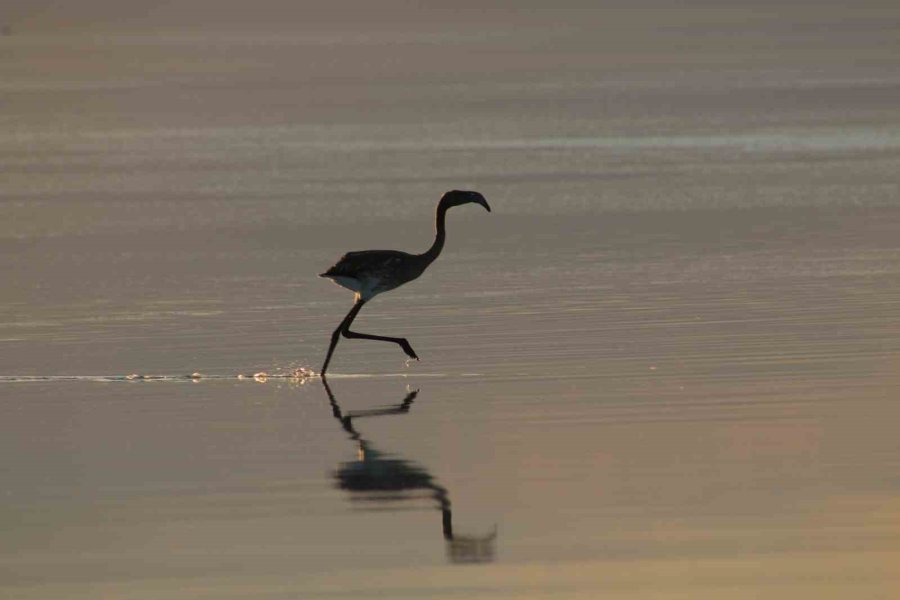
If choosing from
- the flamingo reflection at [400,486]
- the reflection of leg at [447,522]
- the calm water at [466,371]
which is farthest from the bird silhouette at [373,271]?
the reflection of leg at [447,522]

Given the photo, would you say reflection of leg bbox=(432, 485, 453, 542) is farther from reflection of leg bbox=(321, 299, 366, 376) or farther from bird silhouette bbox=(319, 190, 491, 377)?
bird silhouette bbox=(319, 190, 491, 377)

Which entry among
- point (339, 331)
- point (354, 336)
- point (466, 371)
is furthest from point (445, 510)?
point (354, 336)

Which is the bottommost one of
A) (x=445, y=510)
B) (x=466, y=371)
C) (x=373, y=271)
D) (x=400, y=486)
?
(x=445, y=510)

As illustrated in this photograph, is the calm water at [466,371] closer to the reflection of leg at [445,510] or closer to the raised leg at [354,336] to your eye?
the reflection of leg at [445,510]

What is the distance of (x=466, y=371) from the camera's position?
50.1 feet

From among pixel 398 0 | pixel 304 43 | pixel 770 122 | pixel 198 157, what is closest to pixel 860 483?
pixel 198 157

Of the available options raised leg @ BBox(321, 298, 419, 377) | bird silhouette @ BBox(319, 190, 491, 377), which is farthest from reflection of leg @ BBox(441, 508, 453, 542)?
bird silhouette @ BBox(319, 190, 491, 377)

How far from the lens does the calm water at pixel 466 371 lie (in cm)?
1015

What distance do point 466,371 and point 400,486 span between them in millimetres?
3784

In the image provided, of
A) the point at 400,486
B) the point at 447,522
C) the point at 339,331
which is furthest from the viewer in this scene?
the point at 339,331

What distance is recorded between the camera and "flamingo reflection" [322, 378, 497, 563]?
33.4 feet

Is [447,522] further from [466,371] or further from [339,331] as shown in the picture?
[339,331]

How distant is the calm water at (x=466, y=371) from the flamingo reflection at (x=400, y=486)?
0.08ft

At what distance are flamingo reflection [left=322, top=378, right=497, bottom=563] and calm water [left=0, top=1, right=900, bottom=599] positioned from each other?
0.02 meters
